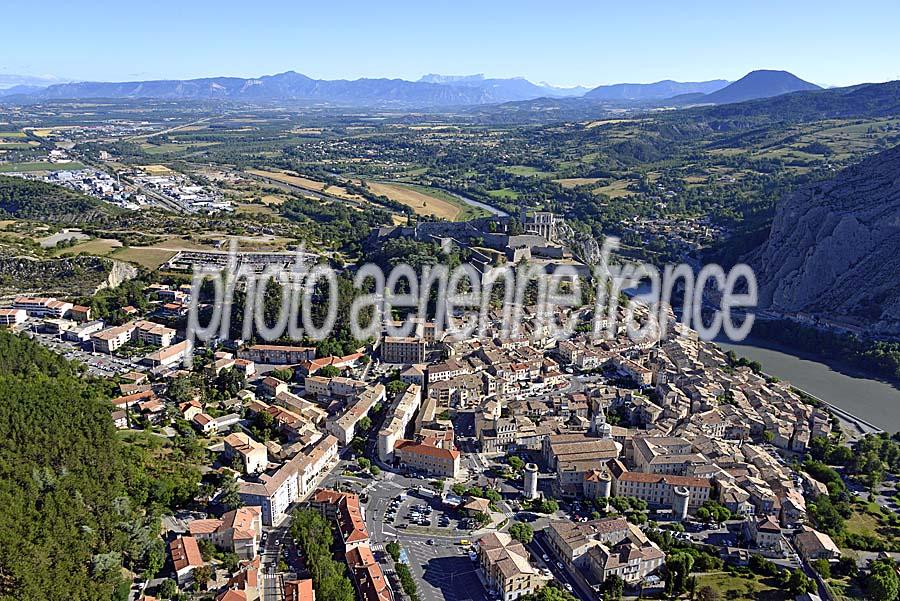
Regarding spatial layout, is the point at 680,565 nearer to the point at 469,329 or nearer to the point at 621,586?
the point at 621,586

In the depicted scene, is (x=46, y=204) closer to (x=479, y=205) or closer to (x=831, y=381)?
(x=479, y=205)

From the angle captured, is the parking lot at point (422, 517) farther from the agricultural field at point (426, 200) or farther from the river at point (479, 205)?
the river at point (479, 205)

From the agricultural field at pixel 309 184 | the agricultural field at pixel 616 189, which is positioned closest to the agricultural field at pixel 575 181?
the agricultural field at pixel 616 189

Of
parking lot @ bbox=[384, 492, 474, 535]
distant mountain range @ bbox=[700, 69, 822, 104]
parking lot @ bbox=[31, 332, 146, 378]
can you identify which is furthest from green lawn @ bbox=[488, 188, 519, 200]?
distant mountain range @ bbox=[700, 69, 822, 104]

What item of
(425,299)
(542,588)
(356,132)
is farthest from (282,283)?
(356,132)

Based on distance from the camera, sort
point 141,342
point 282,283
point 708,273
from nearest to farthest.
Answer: point 141,342, point 282,283, point 708,273
